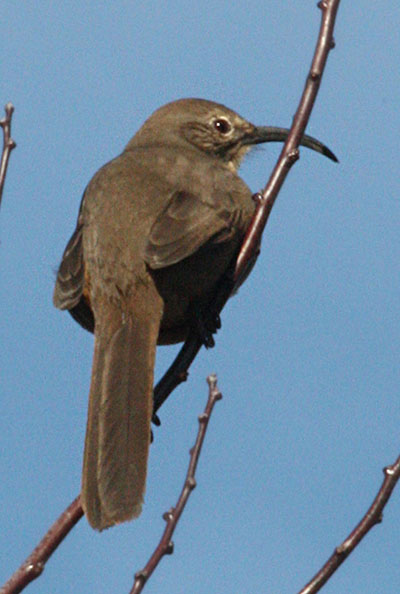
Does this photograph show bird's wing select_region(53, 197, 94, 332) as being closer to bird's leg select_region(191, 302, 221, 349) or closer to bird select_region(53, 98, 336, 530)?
bird select_region(53, 98, 336, 530)

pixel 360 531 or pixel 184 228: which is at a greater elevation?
pixel 184 228

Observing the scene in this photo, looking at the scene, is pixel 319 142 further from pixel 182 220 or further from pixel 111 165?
pixel 182 220

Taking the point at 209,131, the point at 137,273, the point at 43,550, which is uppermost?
the point at 209,131

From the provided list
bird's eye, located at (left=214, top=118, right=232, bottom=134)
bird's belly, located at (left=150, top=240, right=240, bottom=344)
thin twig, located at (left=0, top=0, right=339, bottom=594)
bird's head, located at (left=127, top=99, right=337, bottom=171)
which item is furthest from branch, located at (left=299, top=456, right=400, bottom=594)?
bird's eye, located at (left=214, top=118, right=232, bottom=134)

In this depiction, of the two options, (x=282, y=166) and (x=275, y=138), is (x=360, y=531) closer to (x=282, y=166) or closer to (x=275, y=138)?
(x=282, y=166)

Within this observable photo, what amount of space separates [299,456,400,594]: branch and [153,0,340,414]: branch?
57.3 inches

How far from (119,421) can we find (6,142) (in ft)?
4.18

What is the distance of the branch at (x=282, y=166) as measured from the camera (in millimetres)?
4672

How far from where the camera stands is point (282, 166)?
4.78 meters

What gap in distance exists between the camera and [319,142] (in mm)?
7652

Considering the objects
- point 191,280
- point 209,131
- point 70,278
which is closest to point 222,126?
point 209,131

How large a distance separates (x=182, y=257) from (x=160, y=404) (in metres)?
0.73

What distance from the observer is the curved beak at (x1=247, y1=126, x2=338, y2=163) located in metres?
7.45

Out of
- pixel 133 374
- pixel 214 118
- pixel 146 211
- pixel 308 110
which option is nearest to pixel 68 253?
pixel 146 211
